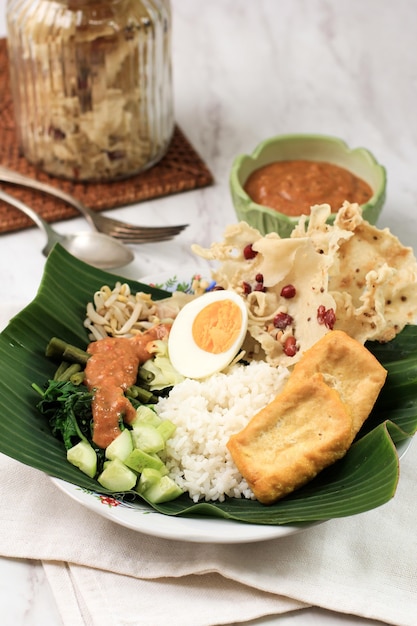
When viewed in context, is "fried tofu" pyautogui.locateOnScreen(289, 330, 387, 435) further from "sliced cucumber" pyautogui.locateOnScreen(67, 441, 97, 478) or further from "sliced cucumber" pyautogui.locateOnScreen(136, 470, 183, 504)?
"sliced cucumber" pyautogui.locateOnScreen(67, 441, 97, 478)

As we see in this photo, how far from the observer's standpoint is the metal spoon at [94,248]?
4.55 metres

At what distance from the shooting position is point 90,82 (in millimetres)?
4676

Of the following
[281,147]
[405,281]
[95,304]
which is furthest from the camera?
[281,147]

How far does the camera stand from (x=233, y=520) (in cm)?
302

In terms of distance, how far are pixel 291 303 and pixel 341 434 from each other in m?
0.81


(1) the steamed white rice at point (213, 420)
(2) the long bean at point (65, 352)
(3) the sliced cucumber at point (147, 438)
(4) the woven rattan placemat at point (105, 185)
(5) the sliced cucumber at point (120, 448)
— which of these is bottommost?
(4) the woven rattan placemat at point (105, 185)

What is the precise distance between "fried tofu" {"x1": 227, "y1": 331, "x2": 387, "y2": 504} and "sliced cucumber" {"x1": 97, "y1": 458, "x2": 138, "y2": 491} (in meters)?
0.37

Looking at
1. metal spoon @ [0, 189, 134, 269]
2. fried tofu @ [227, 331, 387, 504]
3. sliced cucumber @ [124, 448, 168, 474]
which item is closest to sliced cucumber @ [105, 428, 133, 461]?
sliced cucumber @ [124, 448, 168, 474]

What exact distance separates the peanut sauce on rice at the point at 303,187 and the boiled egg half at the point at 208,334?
888mm

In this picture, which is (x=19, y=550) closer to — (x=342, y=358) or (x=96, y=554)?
(x=96, y=554)

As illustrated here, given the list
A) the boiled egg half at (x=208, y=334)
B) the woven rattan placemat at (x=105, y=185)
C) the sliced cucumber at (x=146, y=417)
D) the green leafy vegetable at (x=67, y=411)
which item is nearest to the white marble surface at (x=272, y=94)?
the woven rattan placemat at (x=105, y=185)

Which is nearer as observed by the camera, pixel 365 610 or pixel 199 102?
pixel 365 610

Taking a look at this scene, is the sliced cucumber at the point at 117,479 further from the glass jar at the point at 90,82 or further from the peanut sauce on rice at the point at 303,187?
the glass jar at the point at 90,82

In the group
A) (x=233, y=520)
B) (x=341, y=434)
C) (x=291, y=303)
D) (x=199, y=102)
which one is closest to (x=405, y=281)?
(x=291, y=303)
